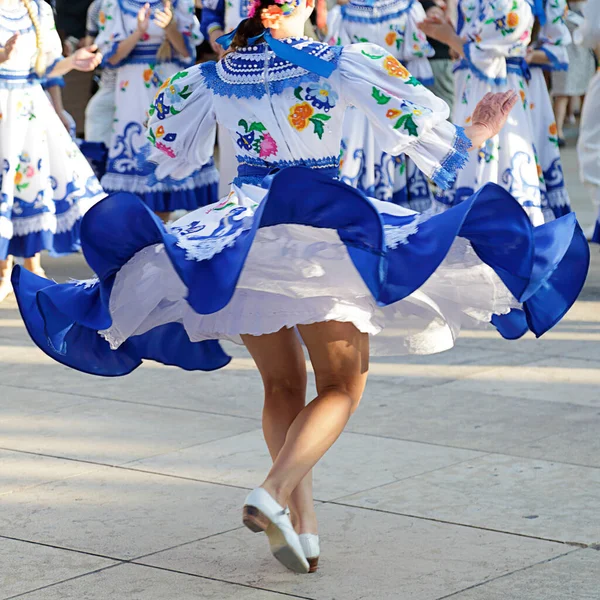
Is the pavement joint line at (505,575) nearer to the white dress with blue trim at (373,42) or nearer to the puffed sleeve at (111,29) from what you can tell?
the white dress with blue trim at (373,42)

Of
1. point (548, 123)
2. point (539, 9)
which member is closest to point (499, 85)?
point (539, 9)

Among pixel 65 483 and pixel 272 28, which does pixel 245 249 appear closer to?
pixel 272 28

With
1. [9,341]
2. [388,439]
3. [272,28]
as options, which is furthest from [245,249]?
[9,341]

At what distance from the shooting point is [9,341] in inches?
276

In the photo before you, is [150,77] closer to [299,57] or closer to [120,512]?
[120,512]

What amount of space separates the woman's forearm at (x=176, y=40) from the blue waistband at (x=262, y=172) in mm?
6322

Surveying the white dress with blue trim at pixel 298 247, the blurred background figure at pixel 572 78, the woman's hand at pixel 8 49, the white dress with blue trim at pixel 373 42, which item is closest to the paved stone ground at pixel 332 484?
the white dress with blue trim at pixel 298 247

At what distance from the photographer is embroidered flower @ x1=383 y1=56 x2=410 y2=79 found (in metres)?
3.63

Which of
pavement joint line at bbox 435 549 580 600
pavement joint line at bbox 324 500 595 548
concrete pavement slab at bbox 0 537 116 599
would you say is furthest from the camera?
pavement joint line at bbox 324 500 595 548

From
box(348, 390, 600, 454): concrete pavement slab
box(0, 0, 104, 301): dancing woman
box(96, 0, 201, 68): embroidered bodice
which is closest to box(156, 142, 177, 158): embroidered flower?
box(348, 390, 600, 454): concrete pavement slab

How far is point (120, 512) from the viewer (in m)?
4.11

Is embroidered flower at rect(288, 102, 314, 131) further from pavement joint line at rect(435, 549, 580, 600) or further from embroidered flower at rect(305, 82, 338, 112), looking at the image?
pavement joint line at rect(435, 549, 580, 600)

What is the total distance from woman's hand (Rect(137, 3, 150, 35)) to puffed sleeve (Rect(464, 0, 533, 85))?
2.39 meters

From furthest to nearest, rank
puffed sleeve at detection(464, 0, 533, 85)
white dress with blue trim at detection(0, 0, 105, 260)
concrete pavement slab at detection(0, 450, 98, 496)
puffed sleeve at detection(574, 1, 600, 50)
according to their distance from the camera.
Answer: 1. puffed sleeve at detection(464, 0, 533, 85)
2. puffed sleeve at detection(574, 1, 600, 50)
3. white dress with blue trim at detection(0, 0, 105, 260)
4. concrete pavement slab at detection(0, 450, 98, 496)
